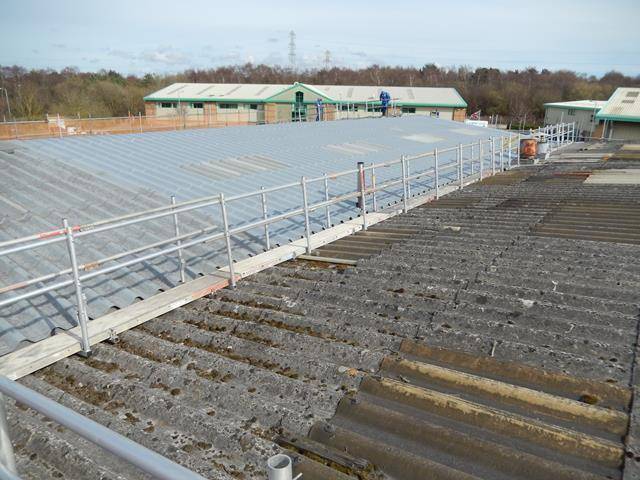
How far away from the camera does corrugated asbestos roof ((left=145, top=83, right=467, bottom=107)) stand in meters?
55.1

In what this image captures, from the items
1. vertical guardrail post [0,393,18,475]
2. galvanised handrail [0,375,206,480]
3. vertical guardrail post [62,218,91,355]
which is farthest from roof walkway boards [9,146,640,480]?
galvanised handrail [0,375,206,480]

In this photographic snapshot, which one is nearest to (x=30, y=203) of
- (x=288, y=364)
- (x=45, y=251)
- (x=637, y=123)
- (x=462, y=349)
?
(x=45, y=251)

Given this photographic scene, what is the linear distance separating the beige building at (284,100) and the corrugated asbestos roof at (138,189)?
33.3 metres

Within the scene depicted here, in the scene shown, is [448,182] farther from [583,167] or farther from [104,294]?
[104,294]

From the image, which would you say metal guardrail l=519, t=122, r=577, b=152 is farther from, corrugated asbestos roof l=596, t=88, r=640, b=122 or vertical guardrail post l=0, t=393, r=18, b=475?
vertical guardrail post l=0, t=393, r=18, b=475

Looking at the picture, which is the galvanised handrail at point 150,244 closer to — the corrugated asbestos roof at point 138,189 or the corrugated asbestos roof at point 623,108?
the corrugated asbestos roof at point 138,189

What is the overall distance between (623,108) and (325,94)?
92.7 ft

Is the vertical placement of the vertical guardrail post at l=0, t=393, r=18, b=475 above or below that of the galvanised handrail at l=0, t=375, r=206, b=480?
below

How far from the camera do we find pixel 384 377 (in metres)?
3.67

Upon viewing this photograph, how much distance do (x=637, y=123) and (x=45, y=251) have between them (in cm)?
4666

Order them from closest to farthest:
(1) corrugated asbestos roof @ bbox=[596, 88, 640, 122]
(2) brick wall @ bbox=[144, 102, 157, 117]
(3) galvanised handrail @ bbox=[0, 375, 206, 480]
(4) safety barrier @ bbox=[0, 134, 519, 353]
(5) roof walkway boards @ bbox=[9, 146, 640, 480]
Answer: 1. (3) galvanised handrail @ bbox=[0, 375, 206, 480]
2. (5) roof walkway boards @ bbox=[9, 146, 640, 480]
3. (4) safety barrier @ bbox=[0, 134, 519, 353]
4. (1) corrugated asbestos roof @ bbox=[596, 88, 640, 122]
5. (2) brick wall @ bbox=[144, 102, 157, 117]

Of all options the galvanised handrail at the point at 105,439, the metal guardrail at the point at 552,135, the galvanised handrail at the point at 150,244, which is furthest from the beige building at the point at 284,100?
the galvanised handrail at the point at 105,439

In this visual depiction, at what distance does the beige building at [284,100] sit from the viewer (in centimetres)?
5141

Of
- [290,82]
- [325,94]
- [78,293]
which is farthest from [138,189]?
[290,82]
